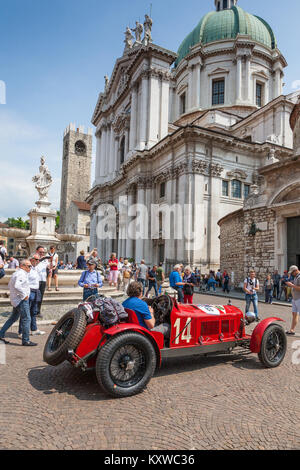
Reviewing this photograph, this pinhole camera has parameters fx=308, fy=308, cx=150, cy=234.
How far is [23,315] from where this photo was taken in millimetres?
6211

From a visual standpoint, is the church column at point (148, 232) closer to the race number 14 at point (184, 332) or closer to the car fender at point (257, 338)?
the car fender at point (257, 338)

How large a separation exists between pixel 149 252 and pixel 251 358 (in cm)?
2661

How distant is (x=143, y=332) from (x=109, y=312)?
54cm

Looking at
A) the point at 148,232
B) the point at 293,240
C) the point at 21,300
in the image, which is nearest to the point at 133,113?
the point at 148,232

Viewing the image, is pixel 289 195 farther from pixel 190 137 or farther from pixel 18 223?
pixel 18 223

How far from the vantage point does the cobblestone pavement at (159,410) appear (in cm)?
295

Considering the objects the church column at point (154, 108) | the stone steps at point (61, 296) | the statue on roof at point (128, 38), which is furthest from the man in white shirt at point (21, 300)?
the statue on roof at point (128, 38)

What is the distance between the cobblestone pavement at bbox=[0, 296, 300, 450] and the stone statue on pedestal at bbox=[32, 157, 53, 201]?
11.4 meters

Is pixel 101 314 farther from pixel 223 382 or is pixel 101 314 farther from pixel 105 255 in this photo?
pixel 105 255

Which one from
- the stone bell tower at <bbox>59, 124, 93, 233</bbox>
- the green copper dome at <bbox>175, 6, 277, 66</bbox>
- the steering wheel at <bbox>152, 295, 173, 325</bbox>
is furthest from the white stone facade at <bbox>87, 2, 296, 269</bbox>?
the stone bell tower at <bbox>59, 124, 93, 233</bbox>

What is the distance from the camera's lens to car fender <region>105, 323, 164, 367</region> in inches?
157

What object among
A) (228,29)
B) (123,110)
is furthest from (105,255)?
(228,29)

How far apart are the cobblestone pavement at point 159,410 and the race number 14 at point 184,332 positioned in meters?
0.57

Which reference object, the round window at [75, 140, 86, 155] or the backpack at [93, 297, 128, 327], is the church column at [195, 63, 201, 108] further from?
the round window at [75, 140, 86, 155]
